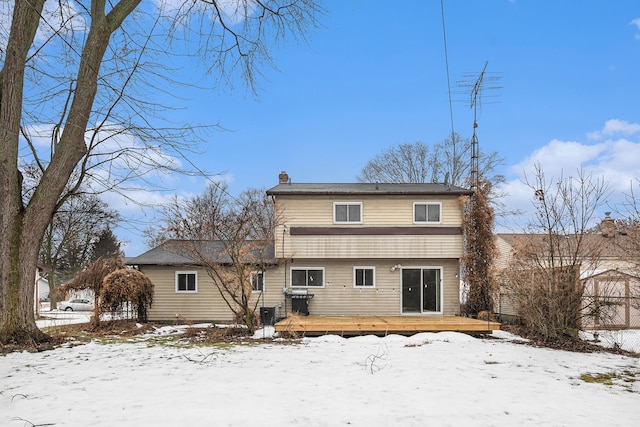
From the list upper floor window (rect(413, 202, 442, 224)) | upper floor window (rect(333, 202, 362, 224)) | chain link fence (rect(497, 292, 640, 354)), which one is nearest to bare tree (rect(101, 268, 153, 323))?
upper floor window (rect(333, 202, 362, 224))

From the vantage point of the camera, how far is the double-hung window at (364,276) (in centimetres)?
1770

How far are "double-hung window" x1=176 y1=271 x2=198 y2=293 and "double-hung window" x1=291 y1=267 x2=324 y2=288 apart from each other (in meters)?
3.66

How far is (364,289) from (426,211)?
369 cm

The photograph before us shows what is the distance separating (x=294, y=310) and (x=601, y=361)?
10232 mm

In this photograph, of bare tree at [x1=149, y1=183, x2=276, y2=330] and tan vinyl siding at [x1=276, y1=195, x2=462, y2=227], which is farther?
tan vinyl siding at [x1=276, y1=195, x2=462, y2=227]

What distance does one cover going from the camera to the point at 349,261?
1769cm

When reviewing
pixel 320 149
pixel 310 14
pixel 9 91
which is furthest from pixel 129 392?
pixel 320 149

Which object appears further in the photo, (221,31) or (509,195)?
(509,195)

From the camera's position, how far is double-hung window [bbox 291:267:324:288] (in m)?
17.7

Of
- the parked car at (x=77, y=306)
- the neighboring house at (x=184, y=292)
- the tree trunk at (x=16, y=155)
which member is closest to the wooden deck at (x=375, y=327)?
the neighboring house at (x=184, y=292)

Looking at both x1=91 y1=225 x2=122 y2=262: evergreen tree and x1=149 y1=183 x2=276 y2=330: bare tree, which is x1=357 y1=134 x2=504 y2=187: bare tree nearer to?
x1=149 y1=183 x2=276 y2=330: bare tree

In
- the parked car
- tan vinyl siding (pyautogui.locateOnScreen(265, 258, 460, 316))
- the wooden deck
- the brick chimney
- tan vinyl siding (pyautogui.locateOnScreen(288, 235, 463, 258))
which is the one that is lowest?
the parked car

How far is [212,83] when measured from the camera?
8.73 metres

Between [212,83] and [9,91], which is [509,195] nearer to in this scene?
[212,83]
